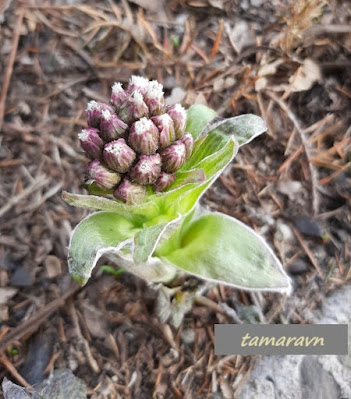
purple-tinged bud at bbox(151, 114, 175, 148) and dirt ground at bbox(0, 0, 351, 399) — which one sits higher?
purple-tinged bud at bbox(151, 114, 175, 148)

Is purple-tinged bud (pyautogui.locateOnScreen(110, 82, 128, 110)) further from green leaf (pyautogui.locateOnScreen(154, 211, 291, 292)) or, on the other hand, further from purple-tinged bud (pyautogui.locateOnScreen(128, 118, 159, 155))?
green leaf (pyautogui.locateOnScreen(154, 211, 291, 292))

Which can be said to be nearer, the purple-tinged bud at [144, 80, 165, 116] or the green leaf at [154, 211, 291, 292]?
the purple-tinged bud at [144, 80, 165, 116]

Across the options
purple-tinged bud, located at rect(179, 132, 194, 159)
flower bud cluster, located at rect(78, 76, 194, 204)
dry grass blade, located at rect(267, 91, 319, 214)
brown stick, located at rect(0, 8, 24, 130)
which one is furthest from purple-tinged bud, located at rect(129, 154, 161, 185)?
brown stick, located at rect(0, 8, 24, 130)

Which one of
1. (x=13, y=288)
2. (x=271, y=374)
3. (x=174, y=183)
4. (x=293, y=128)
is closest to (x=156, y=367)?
(x=271, y=374)

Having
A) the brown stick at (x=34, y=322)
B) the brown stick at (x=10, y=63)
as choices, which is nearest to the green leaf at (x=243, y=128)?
the brown stick at (x=34, y=322)

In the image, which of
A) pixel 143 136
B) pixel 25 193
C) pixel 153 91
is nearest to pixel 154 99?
pixel 153 91

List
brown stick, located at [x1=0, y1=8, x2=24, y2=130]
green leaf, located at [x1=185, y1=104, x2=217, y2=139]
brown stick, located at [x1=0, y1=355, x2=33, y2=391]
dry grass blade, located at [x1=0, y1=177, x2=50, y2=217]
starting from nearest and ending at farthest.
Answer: green leaf, located at [x1=185, y1=104, x2=217, y2=139] < brown stick, located at [x1=0, y1=355, x2=33, y2=391] < dry grass blade, located at [x1=0, y1=177, x2=50, y2=217] < brown stick, located at [x1=0, y1=8, x2=24, y2=130]

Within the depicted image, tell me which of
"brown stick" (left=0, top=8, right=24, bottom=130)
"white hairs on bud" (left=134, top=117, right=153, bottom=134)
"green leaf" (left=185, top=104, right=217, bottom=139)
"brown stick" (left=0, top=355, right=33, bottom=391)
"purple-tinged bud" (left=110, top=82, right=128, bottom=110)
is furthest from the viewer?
"brown stick" (left=0, top=8, right=24, bottom=130)
